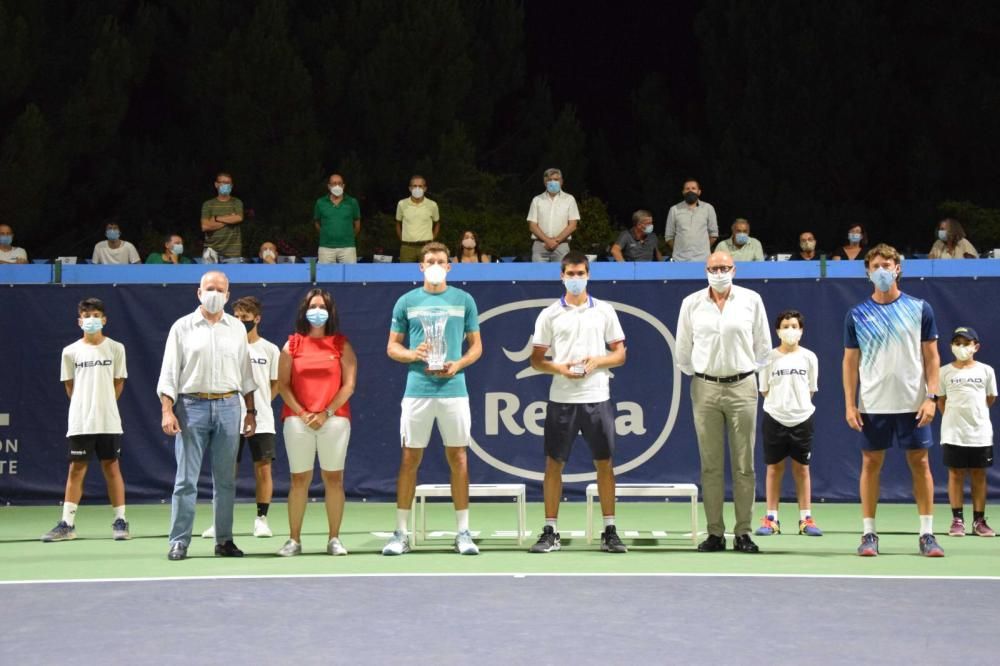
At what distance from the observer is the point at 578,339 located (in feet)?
32.8

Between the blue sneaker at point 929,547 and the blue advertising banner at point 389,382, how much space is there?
3.78 metres

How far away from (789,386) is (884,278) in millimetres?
2079

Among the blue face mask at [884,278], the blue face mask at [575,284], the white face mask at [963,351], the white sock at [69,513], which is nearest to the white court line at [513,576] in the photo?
the blue face mask at [884,278]

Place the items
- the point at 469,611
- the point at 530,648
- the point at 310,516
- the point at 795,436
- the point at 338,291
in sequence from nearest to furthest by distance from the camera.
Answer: the point at 530,648 < the point at 469,611 < the point at 795,436 < the point at 310,516 < the point at 338,291

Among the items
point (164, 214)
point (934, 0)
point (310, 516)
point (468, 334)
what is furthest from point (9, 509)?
point (934, 0)

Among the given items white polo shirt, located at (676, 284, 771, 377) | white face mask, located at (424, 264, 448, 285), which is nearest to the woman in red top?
white face mask, located at (424, 264, 448, 285)

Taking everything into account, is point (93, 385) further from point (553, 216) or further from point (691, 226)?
point (691, 226)

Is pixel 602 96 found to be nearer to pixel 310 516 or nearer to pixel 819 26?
pixel 819 26

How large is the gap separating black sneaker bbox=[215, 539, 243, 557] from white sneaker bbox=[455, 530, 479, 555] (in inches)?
56.2

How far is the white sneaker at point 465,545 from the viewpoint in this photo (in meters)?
9.71

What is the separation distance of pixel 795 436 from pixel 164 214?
20301mm

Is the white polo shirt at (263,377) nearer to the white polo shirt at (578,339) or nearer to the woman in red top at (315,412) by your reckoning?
the woman in red top at (315,412)

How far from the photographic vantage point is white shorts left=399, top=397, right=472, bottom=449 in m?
9.76

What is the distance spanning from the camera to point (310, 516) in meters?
12.7
